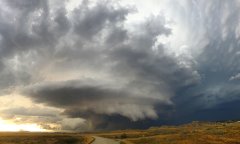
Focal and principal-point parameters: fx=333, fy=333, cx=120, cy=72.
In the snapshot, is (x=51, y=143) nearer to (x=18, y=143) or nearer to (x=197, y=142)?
(x=18, y=143)

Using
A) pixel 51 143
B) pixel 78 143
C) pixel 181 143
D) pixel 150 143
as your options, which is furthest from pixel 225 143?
pixel 51 143

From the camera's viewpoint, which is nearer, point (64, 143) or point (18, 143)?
point (64, 143)

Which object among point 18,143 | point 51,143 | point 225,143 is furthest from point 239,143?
point 18,143

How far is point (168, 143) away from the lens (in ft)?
318

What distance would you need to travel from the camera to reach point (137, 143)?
349ft

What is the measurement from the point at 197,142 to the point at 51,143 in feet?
182

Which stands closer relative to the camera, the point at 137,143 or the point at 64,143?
the point at 137,143

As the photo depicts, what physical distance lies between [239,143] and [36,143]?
70295 millimetres

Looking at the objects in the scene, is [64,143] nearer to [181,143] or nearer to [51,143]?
[51,143]

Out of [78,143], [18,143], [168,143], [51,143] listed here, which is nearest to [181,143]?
[168,143]

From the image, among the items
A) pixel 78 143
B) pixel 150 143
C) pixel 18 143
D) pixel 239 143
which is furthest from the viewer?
pixel 18 143

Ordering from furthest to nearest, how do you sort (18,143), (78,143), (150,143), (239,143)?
(18,143), (78,143), (150,143), (239,143)

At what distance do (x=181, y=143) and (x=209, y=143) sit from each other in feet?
26.5

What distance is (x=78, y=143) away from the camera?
11738cm
